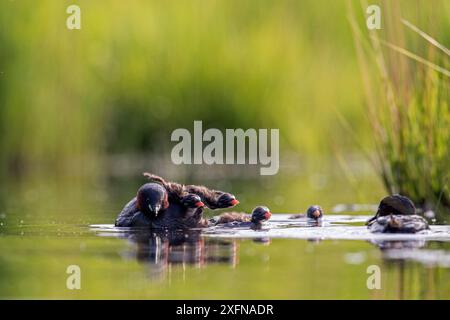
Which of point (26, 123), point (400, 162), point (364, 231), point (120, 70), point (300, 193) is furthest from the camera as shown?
point (120, 70)

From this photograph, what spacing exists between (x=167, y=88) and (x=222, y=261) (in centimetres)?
1684

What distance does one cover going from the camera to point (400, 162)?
12.8 m

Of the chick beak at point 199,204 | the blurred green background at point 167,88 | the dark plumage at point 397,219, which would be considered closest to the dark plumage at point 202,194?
the chick beak at point 199,204

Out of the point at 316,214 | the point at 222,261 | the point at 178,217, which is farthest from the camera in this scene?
the point at 316,214

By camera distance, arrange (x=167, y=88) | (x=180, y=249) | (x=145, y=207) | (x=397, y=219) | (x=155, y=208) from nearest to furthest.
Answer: (x=180, y=249), (x=397, y=219), (x=155, y=208), (x=145, y=207), (x=167, y=88)

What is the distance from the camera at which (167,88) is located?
25.3 m

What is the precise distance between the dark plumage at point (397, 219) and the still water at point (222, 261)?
0.14 m

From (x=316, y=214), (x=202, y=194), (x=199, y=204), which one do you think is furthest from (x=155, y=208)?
(x=316, y=214)

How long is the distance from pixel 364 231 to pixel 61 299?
158 inches

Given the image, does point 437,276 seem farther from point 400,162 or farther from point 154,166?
point 154,166

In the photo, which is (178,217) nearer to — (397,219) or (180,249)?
(180,249)

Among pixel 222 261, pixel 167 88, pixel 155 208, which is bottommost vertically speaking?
pixel 222 261

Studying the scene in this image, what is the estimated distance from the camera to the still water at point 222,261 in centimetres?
739
